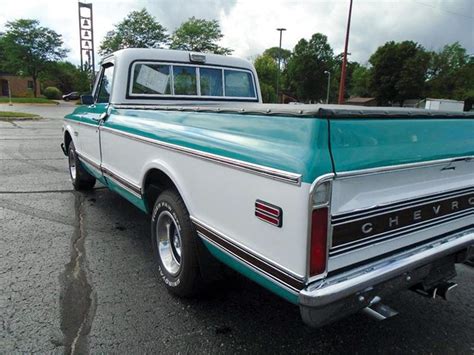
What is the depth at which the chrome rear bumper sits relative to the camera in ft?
5.80

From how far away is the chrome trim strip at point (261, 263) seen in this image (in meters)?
1.82

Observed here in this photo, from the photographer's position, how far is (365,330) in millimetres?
2680

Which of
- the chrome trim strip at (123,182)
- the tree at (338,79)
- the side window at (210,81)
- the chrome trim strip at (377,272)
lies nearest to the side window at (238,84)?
the side window at (210,81)

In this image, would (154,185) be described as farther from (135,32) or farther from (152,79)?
(135,32)

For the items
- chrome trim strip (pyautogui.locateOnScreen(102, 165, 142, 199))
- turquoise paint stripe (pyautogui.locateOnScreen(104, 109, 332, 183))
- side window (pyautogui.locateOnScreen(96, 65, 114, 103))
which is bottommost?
chrome trim strip (pyautogui.locateOnScreen(102, 165, 142, 199))

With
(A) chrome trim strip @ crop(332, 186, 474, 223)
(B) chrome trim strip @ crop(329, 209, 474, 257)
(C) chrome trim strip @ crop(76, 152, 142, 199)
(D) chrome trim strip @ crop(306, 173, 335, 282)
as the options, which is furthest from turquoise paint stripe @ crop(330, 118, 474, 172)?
(C) chrome trim strip @ crop(76, 152, 142, 199)

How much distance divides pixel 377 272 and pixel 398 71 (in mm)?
56423

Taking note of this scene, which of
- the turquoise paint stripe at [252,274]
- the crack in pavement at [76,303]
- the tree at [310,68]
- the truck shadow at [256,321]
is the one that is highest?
the tree at [310,68]

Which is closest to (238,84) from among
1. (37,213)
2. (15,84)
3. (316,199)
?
(37,213)

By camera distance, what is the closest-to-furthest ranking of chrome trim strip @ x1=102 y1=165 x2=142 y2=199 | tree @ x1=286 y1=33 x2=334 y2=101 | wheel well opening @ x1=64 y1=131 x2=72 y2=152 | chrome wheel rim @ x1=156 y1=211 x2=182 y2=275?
chrome wheel rim @ x1=156 y1=211 x2=182 y2=275 < chrome trim strip @ x1=102 y1=165 x2=142 y2=199 < wheel well opening @ x1=64 y1=131 x2=72 y2=152 < tree @ x1=286 y1=33 x2=334 y2=101

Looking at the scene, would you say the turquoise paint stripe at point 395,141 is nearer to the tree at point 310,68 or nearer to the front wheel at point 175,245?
the front wheel at point 175,245

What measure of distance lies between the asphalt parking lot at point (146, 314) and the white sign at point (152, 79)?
180 centimetres

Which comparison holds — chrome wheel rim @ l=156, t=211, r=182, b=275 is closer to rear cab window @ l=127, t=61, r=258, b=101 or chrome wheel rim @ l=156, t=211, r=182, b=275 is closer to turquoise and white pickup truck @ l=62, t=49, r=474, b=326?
turquoise and white pickup truck @ l=62, t=49, r=474, b=326

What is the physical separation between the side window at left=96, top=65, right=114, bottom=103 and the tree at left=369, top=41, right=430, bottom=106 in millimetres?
51445
